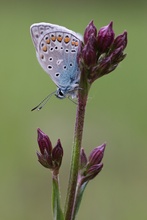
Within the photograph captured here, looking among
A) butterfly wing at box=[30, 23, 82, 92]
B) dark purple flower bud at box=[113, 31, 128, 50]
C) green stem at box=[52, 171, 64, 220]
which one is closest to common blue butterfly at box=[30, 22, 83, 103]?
butterfly wing at box=[30, 23, 82, 92]

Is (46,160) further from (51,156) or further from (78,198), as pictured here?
(78,198)

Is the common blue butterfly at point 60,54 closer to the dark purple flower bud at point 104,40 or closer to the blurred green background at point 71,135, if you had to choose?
the dark purple flower bud at point 104,40

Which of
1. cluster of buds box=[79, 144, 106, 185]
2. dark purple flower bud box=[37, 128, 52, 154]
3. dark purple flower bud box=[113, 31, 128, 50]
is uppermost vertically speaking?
dark purple flower bud box=[113, 31, 128, 50]

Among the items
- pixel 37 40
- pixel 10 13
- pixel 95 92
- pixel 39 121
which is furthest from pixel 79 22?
pixel 37 40

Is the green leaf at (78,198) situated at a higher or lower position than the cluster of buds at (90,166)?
lower

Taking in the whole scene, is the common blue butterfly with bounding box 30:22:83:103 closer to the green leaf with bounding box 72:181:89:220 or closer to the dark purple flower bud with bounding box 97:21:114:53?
the dark purple flower bud with bounding box 97:21:114:53

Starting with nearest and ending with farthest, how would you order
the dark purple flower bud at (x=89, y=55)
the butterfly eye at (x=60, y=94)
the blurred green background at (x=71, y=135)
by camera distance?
the dark purple flower bud at (x=89, y=55) → the butterfly eye at (x=60, y=94) → the blurred green background at (x=71, y=135)

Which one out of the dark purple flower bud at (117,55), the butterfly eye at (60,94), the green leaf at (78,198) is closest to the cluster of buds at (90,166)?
the green leaf at (78,198)

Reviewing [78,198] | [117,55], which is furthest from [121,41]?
[78,198]

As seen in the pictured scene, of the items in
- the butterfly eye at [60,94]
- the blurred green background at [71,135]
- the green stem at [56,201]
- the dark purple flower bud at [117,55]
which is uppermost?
the blurred green background at [71,135]
